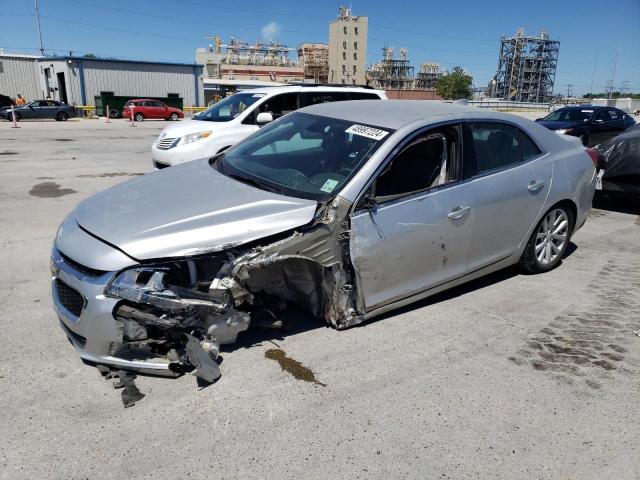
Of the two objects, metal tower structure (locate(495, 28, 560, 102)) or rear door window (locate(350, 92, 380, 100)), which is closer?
rear door window (locate(350, 92, 380, 100))

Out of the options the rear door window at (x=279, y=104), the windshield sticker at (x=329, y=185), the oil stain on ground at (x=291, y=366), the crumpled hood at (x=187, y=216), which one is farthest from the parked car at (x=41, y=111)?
the oil stain on ground at (x=291, y=366)

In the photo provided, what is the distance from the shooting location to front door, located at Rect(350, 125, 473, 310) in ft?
11.2

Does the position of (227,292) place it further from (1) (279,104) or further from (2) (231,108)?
(2) (231,108)

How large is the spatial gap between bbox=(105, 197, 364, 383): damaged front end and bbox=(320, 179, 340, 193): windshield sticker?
0.53 ft

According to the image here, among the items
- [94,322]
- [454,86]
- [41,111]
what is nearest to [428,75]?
[454,86]

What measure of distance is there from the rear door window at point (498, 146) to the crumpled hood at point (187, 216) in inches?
66.7

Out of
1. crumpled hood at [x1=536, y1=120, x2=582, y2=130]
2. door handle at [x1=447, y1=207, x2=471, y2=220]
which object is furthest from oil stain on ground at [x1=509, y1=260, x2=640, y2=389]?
crumpled hood at [x1=536, y1=120, x2=582, y2=130]

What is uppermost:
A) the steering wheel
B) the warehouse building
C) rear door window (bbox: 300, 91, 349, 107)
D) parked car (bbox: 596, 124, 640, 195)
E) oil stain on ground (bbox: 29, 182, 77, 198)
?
the warehouse building

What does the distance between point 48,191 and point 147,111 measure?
1160 inches

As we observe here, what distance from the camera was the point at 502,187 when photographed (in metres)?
4.14

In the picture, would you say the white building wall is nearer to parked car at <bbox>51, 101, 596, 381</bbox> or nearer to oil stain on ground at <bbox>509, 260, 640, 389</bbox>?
parked car at <bbox>51, 101, 596, 381</bbox>

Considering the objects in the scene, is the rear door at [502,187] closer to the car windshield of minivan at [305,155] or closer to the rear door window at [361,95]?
the car windshield of minivan at [305,155]

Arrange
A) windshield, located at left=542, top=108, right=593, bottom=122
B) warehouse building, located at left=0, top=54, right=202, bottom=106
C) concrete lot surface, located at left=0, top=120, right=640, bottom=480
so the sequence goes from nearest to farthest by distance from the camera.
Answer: concrete lot surface, located at left=0, top=120, right=640, bottom=480
windshield, located at left=542, top=108, right=593, bottom=122
warehouse building, located at left=0, top=54, right=202, bottom=106

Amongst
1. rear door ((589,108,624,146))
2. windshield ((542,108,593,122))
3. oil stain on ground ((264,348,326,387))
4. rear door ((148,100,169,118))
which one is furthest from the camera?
rear door ((148,100,169,118))
